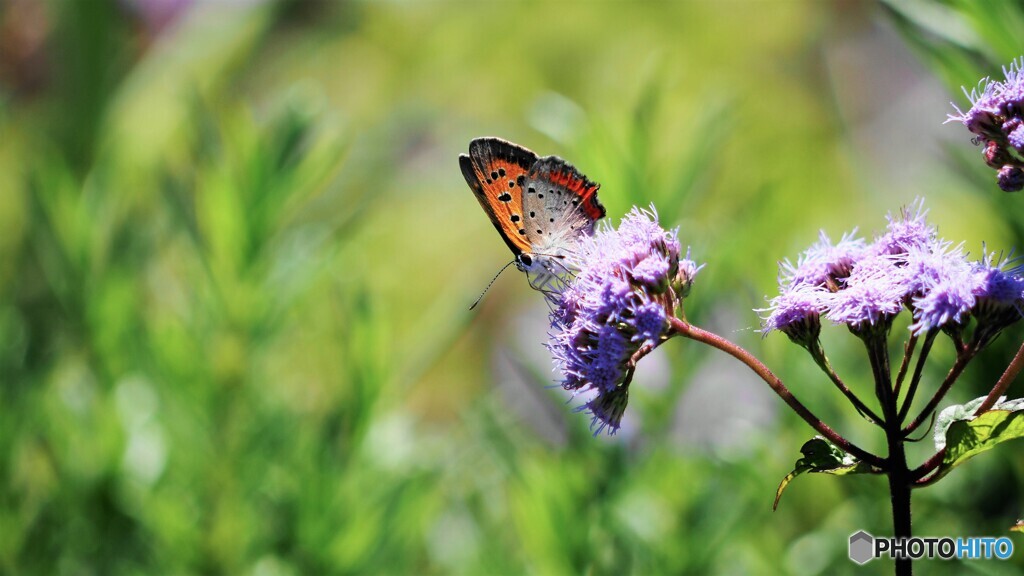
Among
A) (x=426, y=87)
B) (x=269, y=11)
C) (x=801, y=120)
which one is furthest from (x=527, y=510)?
(x=426, y=87)

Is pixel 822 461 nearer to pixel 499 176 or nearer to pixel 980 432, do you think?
pixel 980 432

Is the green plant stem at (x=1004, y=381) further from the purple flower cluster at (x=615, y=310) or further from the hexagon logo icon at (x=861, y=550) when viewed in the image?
the hexagon logo icon at (x=861, y=550)

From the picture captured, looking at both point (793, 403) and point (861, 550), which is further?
point (861, 550)

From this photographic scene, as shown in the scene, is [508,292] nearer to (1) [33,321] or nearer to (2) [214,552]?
(1) [33,321]

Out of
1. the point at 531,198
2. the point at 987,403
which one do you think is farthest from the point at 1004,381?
the point at 531,198

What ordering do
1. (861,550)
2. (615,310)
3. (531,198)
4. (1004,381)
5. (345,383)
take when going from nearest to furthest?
1. (1004,381)
2. (615,310)
3. (861,550)
4. (531,198)
5. (345,383)
